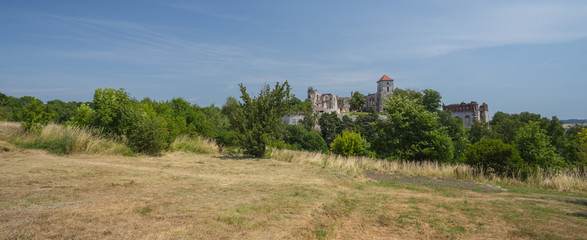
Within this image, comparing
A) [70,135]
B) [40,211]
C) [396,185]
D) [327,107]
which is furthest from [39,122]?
[327,107]

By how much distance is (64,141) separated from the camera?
1109 centimetres

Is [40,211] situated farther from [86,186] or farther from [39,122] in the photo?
[39,122]

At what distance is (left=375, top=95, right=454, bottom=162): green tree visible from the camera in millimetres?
14844

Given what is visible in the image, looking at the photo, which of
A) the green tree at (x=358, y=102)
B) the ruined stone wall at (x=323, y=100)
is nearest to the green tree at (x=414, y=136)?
the ruined stone wall at (x=323, y=100)

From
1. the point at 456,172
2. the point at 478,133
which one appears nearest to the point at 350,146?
the point at 456,172

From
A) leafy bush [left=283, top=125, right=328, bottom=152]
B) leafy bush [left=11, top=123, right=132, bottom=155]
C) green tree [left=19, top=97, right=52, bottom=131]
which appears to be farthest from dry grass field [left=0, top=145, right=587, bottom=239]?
leafy bush [left=283, top=125, right=328, bottom=152]

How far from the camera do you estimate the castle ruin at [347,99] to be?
4353 inches

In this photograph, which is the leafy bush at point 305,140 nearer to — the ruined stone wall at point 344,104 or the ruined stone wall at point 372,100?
the ruined stone wall at point 372,100

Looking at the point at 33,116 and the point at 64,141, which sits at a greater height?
the point at 33,116

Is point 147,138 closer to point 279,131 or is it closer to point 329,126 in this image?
point 279,131

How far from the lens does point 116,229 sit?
3.90 meters

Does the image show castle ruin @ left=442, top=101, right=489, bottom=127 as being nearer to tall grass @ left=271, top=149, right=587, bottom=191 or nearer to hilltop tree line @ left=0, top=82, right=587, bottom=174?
hilltop tree line @ left=0, top=82, right=587, bottom=174

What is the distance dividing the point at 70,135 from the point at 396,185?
39.5 feet

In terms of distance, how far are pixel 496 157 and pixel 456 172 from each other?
1.60 m
